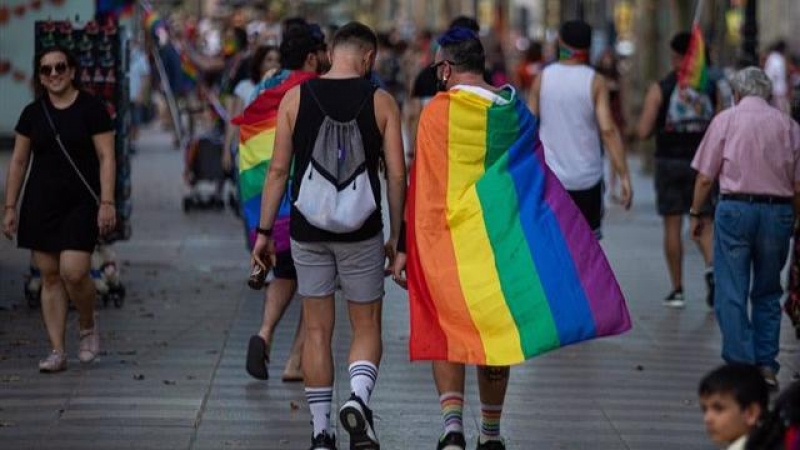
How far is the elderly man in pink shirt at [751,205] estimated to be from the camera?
10867 mm

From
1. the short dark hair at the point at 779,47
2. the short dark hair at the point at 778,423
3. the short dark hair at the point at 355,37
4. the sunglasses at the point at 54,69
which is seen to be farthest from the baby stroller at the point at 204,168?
the short dark hair at the point at 779,47

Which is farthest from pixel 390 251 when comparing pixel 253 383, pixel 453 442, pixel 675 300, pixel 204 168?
pixel 204 168

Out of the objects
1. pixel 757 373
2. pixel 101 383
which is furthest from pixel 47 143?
pixel 757 373

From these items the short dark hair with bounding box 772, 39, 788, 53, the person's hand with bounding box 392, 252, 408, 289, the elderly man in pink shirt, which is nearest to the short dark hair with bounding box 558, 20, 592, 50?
the elderly man in pink shirt

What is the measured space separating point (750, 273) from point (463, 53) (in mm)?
3074

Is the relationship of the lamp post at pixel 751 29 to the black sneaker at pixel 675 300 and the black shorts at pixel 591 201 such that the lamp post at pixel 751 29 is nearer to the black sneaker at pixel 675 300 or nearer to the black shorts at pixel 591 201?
the black sneaker at pixel 675 300

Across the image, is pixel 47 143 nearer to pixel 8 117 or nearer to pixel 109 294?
pixel 109 294

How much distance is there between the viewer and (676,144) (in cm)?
1450

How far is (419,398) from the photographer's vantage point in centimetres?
1052

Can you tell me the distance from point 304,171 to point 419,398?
2.13 m

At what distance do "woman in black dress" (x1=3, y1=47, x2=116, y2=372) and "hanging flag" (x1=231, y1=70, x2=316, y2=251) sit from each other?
698 mm

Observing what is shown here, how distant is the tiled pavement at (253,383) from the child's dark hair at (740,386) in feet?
12.0

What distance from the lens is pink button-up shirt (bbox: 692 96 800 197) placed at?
35.6 ft

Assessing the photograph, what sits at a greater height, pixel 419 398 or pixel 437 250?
pixel 437 250
